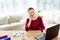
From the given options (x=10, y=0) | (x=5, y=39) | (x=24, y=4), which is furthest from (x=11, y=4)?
(x=5, y=39)

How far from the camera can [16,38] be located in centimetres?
218

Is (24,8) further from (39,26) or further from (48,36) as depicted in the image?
(48,36)

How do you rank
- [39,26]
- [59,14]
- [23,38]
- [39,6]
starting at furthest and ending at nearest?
[39,6] < [59,14] < [39,26] < [23,38]

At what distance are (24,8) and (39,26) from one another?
2028 millimetres

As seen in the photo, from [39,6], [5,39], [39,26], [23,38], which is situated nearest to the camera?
[5,39]

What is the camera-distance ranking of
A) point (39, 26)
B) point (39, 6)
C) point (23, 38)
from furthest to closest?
point (39, 6), point (39, 26), point (23, 38)

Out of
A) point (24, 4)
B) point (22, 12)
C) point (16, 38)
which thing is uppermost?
point (24, 4)

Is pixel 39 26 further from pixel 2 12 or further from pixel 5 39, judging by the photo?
pixel 2 12

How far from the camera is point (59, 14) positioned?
4352 mm

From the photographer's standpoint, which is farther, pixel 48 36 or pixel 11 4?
pixel 11 4

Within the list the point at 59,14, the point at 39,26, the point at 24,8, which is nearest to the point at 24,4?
the point at 24,8

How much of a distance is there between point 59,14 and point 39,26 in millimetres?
1772

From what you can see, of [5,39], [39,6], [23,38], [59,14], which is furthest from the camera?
[39,6]

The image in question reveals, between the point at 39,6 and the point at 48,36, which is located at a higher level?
the point at 39,6
